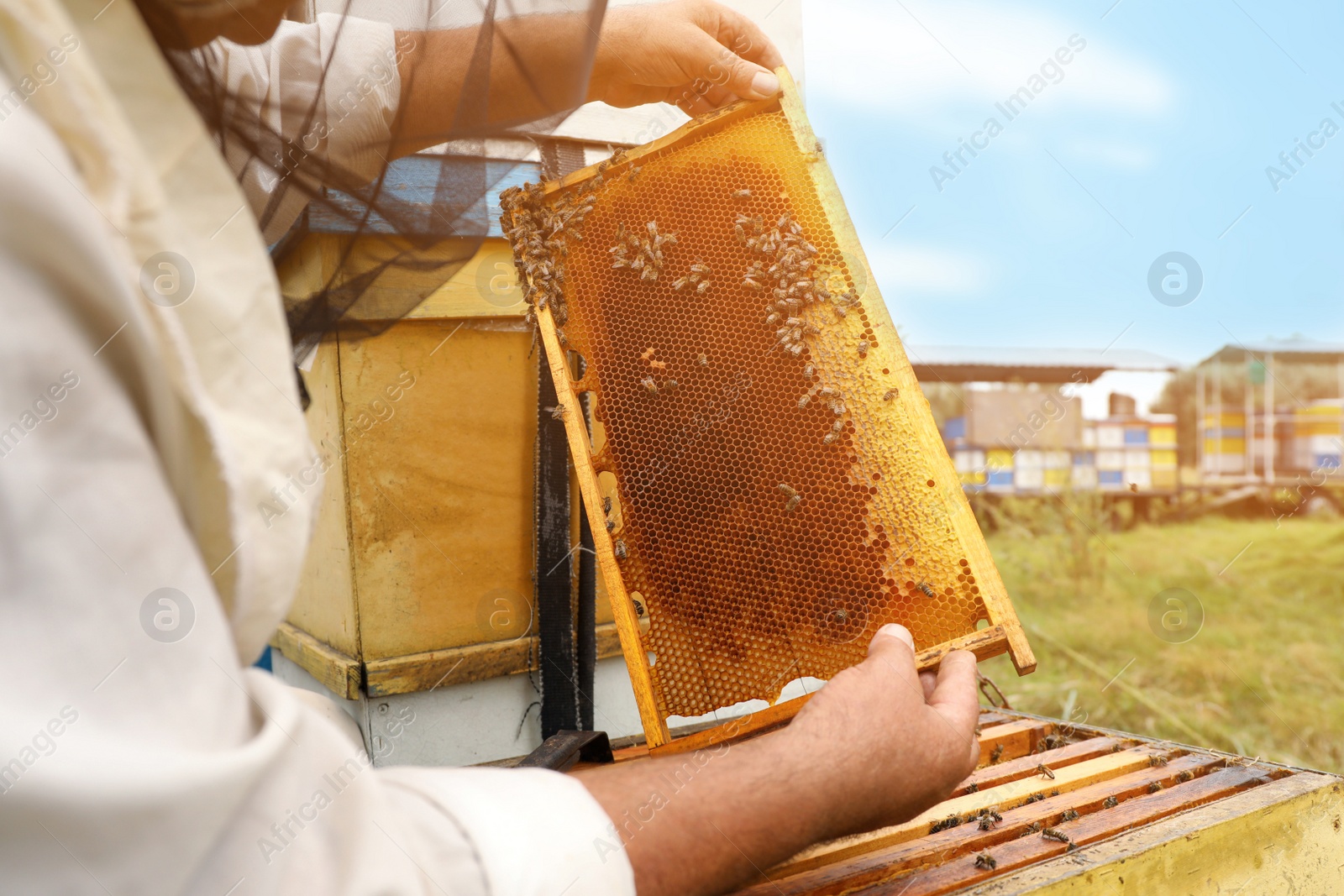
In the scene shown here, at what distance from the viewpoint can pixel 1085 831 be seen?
64.8 inches

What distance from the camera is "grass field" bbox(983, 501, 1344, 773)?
228 inches

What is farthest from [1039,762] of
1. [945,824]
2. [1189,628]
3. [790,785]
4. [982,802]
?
[1189,628]

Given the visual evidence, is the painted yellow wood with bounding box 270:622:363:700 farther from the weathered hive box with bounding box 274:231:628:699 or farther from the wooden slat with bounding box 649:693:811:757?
the wooden slat with bounding box 649:693:811:757

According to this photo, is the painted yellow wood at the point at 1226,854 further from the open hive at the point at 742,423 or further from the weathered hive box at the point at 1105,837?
the open hive at the point at 742,423

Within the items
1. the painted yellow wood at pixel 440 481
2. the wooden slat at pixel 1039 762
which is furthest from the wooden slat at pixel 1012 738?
the painted yellow wood at pixel 440 481

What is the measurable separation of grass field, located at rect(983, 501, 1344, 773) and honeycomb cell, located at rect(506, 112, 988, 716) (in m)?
3.70

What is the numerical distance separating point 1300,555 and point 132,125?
9.73 metres

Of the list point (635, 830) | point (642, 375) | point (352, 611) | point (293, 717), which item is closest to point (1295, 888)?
point (635, 830)

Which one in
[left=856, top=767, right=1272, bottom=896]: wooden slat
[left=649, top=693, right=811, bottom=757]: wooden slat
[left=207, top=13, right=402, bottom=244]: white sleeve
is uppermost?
[left=207, top=13, right=402, bottom=244]: white sleeve

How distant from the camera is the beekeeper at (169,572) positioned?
57cm

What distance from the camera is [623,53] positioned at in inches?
95.0

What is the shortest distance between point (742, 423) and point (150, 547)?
168 centimetres

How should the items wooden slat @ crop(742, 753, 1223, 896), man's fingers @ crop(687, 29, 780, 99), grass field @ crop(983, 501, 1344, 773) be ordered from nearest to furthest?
wooden slat @ crop(742, 753, 1223, 896)
man's fingers @ crop(687, 29, 780, 99)
grass field @ crop(983, 501, 1344, 773)

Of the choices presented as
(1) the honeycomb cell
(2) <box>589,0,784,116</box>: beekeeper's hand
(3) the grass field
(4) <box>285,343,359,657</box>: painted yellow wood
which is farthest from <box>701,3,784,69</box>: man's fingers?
(3) the grass field
